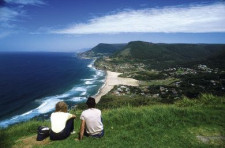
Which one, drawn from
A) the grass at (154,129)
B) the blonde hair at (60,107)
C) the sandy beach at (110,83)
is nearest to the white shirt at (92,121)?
the grass at (154,129)

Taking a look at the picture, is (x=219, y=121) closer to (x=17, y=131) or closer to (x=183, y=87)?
(x=17, y=131)

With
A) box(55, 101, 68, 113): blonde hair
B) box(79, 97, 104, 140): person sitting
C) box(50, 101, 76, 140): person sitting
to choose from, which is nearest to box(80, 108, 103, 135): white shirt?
box(79, 97, 104, 140): person sitting

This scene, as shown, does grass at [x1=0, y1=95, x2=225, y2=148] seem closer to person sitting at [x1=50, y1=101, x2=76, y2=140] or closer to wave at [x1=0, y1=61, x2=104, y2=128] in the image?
person sitting at [x1=50, y1=101, x2=76, y2=140]

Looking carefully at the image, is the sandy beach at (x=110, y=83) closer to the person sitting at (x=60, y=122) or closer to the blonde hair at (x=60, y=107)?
the person sitting at (x=60, y=122)

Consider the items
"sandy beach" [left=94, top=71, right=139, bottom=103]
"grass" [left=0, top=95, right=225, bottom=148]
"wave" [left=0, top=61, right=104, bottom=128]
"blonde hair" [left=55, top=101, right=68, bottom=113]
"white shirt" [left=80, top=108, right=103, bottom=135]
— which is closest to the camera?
"grass" [left=0, top=95, right=225, bottom=148]

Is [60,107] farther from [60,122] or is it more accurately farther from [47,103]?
[47,103]

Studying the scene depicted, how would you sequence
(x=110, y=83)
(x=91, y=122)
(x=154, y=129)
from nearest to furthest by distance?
(x=91, y=122) → (x=154, y=129) → (x=110, y=83)

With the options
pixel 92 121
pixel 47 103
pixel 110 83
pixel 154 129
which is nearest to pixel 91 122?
pixel 92 121

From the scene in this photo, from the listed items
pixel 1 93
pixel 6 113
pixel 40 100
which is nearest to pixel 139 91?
pixel 40 100

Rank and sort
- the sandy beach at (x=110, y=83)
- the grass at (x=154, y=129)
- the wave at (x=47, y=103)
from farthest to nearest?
the sandy beach at (x=110, y=83) → the wave at (x=47, y=103) → the grass at (x=154, y=129)
